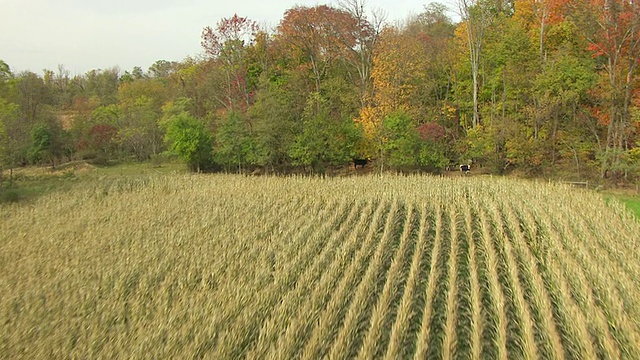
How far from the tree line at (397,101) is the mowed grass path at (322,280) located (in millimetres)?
13872

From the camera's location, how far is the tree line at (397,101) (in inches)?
992

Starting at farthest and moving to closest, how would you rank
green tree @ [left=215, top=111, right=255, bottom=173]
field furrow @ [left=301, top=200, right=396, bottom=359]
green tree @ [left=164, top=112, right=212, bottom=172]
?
green tree @ [left=164, top=112, right=212, bottom=172], green tree @ [left=215, top=111, right=255, bottom=173], field furrow @ [left=301, top=200, right=396, bottom=359]

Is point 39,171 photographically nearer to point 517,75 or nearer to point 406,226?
point 406,226

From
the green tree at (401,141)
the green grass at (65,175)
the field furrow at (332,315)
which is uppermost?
the green tree at (401,141)

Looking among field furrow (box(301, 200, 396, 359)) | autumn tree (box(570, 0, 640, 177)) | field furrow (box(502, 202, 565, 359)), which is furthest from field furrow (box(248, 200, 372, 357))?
autumn tree (box(570, 0, 640, 177))

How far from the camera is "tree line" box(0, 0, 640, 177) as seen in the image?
25.2 meters

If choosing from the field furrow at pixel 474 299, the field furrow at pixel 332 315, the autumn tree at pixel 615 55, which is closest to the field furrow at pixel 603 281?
the field furrow at pixel 474 299

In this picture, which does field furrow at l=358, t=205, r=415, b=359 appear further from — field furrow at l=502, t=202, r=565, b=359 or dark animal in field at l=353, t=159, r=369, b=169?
dark animal in field at l=353, t=159, r=369, b=169

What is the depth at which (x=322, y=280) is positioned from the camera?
7422 millimetres

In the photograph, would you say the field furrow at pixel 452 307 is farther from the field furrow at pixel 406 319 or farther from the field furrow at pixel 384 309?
the field furrow at pixel 384 309

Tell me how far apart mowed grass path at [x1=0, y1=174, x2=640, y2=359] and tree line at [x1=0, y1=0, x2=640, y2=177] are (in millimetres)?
13872

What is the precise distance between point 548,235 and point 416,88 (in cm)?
2204

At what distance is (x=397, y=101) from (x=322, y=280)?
81.6 feet

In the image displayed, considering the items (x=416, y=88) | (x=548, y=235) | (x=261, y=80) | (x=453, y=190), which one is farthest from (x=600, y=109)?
(x=261, y=80)
